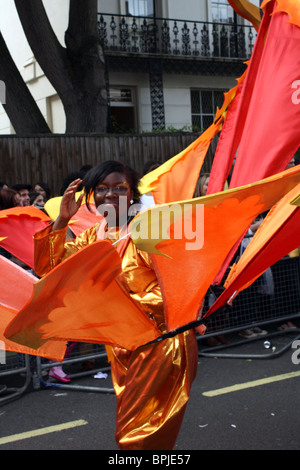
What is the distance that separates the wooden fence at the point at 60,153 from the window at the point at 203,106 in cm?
691

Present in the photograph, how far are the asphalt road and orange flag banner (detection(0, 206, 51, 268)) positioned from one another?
1400mm

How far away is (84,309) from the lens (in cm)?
243

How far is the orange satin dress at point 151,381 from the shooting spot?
2660 millimetres

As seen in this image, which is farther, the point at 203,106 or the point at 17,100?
the point at 203,106

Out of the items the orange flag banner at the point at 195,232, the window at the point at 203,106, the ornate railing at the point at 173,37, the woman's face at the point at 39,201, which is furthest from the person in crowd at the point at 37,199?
the window at the point at 203,106

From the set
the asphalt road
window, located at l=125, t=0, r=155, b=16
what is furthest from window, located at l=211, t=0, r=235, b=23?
the asphalt road

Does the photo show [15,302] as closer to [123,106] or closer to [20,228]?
[20,228]

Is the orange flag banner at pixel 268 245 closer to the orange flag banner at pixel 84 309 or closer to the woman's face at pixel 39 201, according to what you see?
the orange flag banner at pixel 84 309

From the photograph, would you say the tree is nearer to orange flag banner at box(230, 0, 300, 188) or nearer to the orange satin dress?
orange flag banner at box(230, 0, 300, 188)

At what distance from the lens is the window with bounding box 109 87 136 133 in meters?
17.4

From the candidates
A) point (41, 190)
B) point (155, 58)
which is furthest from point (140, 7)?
point (41, 190)

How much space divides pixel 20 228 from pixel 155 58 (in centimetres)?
1489

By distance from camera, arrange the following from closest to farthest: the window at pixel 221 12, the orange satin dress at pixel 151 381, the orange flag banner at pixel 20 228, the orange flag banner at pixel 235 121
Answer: the orange satin dress at pixel 151 381 → the orange flag banner at pixel 235 121 → the orange flag banner at pixel 20 228 → the window at pixel 221 12

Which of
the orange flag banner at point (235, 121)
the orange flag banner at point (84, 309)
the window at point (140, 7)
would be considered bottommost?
the orange flag banner at point (84, 309)
